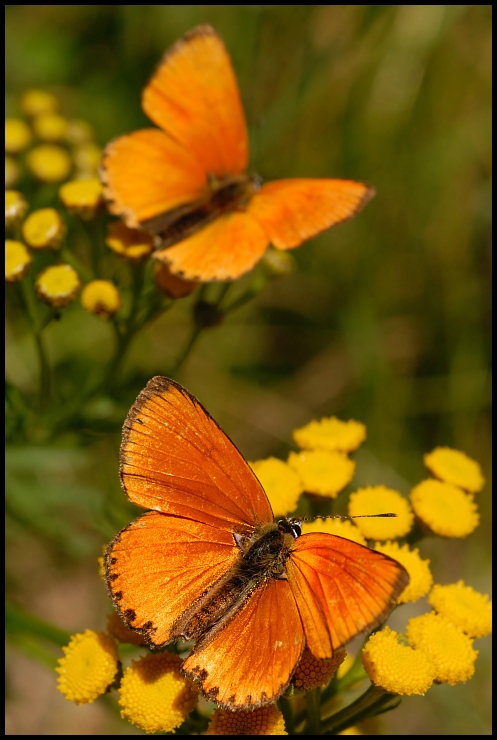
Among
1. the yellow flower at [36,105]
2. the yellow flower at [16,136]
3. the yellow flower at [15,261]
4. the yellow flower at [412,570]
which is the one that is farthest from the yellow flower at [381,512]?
the yellow flower at [36,105]

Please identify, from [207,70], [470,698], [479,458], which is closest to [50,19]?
[207,70]

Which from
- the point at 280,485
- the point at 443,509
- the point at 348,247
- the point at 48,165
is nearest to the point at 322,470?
the point at 280,485

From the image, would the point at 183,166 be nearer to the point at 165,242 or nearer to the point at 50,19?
the point at 165,242

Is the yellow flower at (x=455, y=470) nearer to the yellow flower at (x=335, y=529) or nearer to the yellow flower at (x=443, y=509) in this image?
the yellow flower at (x=443, y=509)

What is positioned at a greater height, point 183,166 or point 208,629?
point 183,166

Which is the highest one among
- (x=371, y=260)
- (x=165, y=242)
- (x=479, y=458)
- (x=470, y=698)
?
(x=165, y=242)
